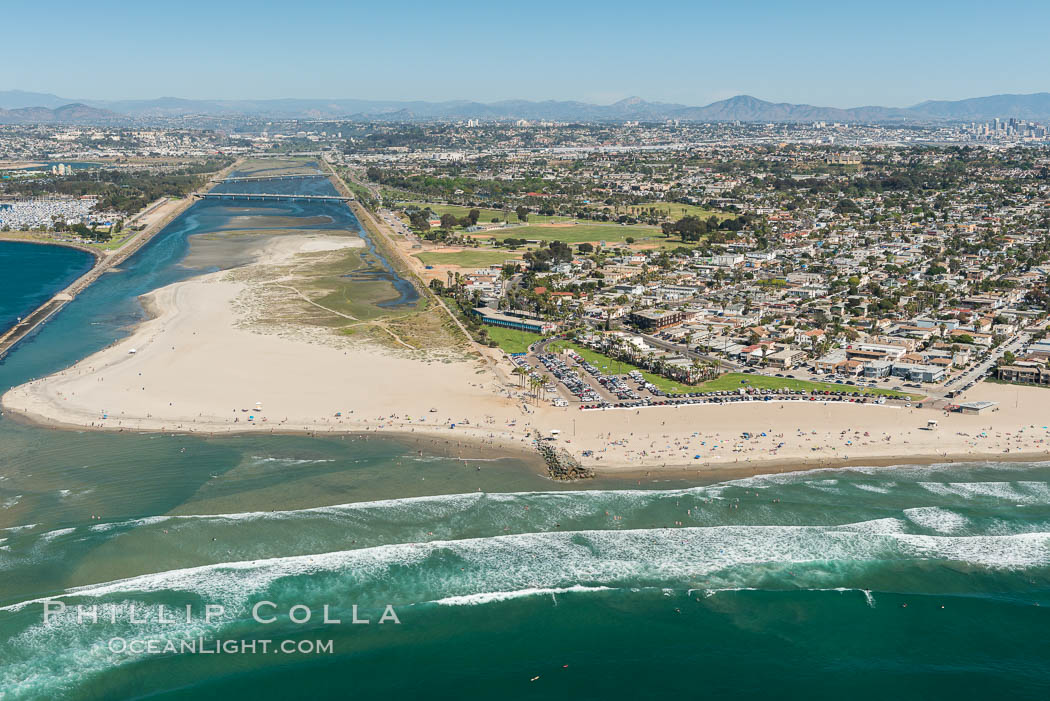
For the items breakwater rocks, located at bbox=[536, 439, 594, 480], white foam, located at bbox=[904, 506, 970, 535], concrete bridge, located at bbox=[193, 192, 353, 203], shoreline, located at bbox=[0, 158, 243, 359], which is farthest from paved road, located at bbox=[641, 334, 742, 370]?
concrete bridge, located at bbox=[193, 192, 353, 203]

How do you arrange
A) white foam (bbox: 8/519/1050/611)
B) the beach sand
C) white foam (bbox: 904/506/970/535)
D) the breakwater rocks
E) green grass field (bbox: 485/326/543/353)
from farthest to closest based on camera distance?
1. green grass field (bbox: 485/326/543/353)
2. the beach sand
3. the breakwater rocks
4. white foam (bbox: 904/506/970/535)
5. white foam (bbox: 8/519/1050/611)

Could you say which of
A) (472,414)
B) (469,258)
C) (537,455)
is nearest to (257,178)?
(469,258)

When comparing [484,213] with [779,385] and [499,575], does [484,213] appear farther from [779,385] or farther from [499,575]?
[499,575]

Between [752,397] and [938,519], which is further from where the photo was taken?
[752,397]

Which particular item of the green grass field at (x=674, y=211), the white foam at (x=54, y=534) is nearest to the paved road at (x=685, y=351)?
the white foam at (x=54, y=534)

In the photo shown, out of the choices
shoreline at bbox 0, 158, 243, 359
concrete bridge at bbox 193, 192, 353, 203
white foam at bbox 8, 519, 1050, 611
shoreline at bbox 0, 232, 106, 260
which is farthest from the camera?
concrete bridge at bbox 193, 192, 353, 203

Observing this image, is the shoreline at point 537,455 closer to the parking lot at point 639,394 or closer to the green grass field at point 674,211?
the parking lot at point 639,394

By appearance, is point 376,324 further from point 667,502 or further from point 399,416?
point 667,502

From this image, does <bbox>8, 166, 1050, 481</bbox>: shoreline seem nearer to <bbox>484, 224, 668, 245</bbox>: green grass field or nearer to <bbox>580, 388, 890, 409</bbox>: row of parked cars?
<bbox>580, 388, 890, 409</bbox>: row of parked cars
